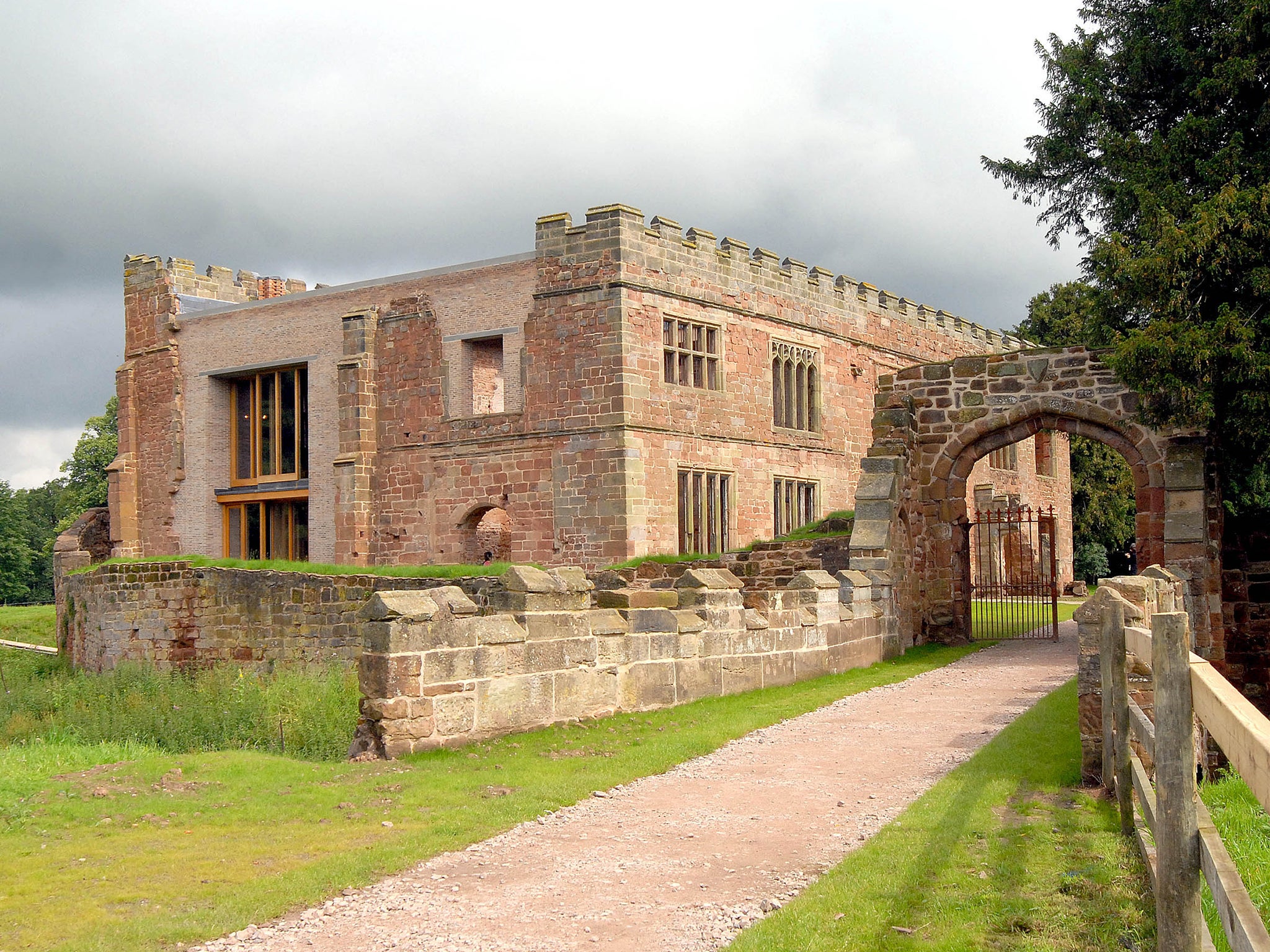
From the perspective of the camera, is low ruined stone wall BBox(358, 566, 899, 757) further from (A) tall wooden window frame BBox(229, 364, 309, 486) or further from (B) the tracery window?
(A) tall wooden window frame BBox(229, 364, 309, 486)

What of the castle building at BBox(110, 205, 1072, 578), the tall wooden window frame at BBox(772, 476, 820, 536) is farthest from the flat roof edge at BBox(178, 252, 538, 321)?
the tall wooden window frame at BBox(772, 476, 820, 536)

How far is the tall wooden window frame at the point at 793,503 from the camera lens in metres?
29.3

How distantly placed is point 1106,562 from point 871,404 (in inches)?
555

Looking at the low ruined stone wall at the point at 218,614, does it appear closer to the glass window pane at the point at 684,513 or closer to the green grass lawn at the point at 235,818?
the glass window pane at the point at 684,513

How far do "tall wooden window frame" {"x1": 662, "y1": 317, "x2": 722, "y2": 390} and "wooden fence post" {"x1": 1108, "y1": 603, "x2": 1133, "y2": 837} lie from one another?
1911 centimetres

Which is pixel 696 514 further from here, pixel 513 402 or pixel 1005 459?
pixel 1005 459

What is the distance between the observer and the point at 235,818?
770cm

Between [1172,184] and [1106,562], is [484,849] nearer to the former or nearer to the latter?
[1172,184]

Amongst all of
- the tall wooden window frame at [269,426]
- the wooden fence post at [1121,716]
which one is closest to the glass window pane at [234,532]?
the tall wooden window frame at [269,426]

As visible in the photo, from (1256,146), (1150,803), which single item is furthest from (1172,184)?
(1150,803)

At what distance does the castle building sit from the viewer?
84.6 feet

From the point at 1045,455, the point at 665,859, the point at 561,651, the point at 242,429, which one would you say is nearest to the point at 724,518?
the point at 242,429

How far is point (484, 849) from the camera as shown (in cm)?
716

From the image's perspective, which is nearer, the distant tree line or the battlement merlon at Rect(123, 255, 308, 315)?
the battlement merlon at Rect(123, 255, 308, 315)
